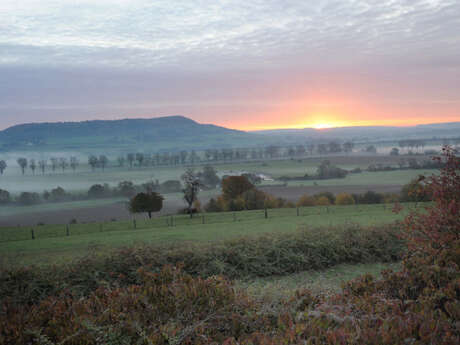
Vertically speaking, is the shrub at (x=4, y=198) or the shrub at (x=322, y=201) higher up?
the shrub at (x=4, y=198)

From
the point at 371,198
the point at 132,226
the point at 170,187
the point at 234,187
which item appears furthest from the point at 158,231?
the point at 170,187

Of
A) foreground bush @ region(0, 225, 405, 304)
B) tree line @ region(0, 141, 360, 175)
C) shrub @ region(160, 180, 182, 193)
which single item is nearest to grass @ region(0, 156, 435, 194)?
tree line @ region(0, 141, 360, 175)

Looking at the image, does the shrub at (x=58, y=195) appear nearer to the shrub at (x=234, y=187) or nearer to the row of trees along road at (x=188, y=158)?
the shrub at (x=234, y=187)

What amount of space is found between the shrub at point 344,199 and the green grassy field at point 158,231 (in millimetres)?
13797

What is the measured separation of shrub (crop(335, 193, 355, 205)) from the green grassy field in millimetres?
13797

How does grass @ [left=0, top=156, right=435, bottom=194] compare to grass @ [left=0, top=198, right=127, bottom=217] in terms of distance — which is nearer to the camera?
grass @ [left=0, top=198, right=127, bottom=217]

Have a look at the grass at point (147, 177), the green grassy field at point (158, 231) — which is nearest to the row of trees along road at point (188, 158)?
the grass at point (147, 177)

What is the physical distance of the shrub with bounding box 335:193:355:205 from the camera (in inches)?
1774

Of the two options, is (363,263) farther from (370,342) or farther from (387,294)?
(370,342)

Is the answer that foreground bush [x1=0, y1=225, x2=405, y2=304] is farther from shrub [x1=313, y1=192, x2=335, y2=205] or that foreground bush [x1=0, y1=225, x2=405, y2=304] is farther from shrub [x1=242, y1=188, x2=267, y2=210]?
shrub [x1=313, y1=192, x2=335, y2=205]

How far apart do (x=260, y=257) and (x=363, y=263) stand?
4.39 metres

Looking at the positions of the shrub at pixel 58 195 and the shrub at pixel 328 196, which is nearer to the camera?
the shrub at pixel 328 196

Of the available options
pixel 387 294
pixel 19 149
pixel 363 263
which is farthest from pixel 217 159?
pixel 387 294

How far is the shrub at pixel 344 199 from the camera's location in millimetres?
45062
